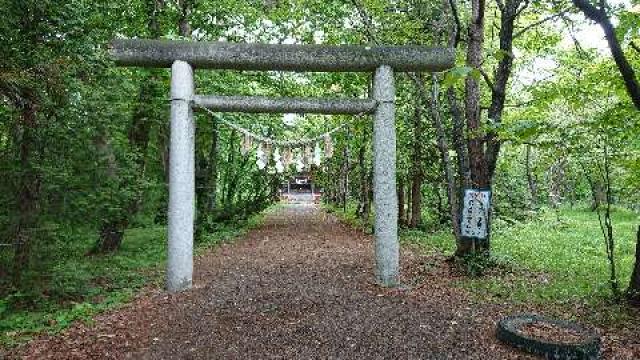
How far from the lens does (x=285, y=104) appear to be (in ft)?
30.2

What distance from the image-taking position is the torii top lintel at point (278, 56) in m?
8.76

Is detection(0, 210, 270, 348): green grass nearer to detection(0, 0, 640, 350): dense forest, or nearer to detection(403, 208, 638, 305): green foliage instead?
detection(0, 0, 640, 350): dense forest

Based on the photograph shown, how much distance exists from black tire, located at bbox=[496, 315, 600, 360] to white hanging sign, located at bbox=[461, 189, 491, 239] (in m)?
3.67

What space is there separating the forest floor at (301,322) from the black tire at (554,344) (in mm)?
137

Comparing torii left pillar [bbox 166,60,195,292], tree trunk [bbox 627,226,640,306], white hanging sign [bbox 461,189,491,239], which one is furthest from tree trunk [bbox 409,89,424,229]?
tree trunk [bbox 627,226,640,306]

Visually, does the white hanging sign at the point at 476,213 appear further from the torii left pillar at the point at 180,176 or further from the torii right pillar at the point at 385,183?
the torii left pillar at the point at 180,176

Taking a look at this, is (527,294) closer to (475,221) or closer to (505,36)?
(475,221)

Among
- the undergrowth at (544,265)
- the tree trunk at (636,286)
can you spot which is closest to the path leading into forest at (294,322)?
the undergrowth at (544,265)

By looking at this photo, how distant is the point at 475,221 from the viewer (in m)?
9.85

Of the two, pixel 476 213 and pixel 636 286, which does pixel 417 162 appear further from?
pixel 636 286

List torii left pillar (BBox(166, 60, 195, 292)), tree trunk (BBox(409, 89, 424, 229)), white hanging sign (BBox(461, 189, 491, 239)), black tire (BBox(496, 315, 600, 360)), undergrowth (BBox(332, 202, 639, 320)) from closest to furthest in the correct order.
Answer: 1. black tire (BBox(496, 315, 600, 360))
2. undergrowth (BBox(332, 202, 639, 320))
3. torii left pillar (BBox(166, 60, 195, 292))
4. white hanging sign (BBox(461, 189, 491, 239))
5. tree trunk (BBox(409, 89, 424, 229))

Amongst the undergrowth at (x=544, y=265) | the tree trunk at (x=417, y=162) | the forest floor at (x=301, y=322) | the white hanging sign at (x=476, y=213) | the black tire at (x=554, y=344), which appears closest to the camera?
the black tire at (x=554, y=344)

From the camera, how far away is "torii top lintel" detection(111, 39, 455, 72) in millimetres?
8758

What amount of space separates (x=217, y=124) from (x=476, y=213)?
1011 cm
